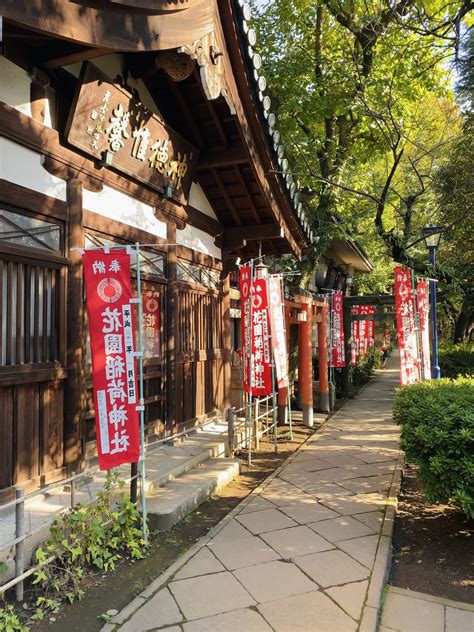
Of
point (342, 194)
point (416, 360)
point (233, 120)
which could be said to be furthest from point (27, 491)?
point (342, 194)

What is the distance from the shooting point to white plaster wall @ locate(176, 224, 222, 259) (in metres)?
8.03

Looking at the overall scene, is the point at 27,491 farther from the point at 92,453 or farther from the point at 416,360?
the point at 416,360

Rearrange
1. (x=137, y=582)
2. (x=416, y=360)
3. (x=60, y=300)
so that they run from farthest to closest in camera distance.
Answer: (x=416, y=360) → (x=60, y=300) → (x=137, y=582)

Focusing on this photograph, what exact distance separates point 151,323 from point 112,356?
9.18ft

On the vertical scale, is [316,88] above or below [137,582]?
above

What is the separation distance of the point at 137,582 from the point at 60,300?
299cm

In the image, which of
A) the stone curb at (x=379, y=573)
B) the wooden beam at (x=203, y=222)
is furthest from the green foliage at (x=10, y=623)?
the wooden beam at (x=203, y=222)

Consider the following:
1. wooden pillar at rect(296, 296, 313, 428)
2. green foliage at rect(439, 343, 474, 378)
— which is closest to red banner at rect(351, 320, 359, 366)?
green foliage at rect(439, 343, 474, 378)

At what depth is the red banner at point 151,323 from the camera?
7141mm

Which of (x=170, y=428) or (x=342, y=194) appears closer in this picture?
(x=170, y=428)

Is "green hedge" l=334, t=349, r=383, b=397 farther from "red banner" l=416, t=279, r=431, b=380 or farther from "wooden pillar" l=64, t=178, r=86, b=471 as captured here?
"wooden pillar" l=64, t=178, r=86, b=471

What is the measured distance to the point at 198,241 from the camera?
28.1 ft

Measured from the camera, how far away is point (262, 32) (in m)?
12.6

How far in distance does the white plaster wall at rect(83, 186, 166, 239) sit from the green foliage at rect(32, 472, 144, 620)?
338cm
